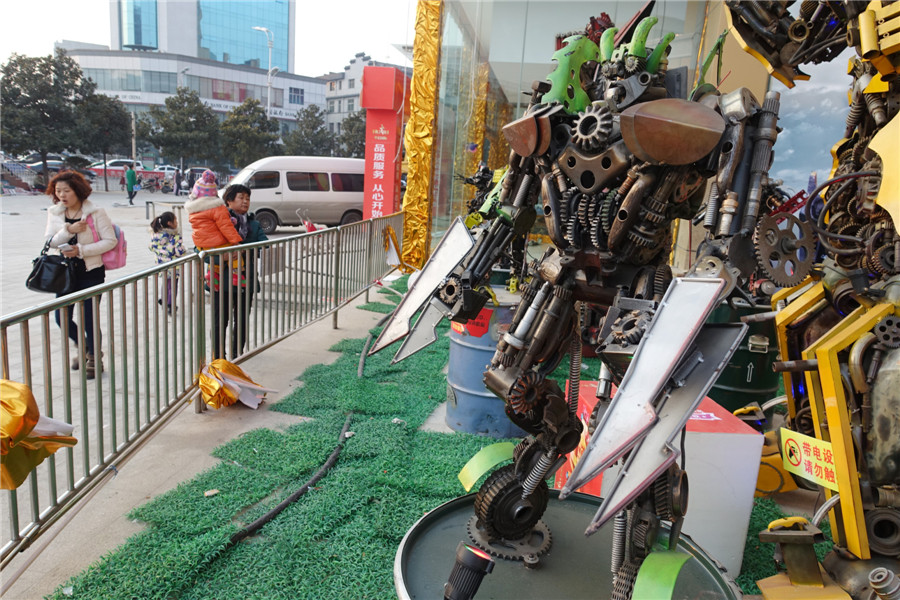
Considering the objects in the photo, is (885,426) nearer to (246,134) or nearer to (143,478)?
(143,478)

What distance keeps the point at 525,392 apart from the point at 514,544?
0.76 metres

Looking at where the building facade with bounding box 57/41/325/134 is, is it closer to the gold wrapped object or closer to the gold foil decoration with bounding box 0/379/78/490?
the gold wrapped object

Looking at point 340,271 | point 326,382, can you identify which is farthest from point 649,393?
point 340,271

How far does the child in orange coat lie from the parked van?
9.84m

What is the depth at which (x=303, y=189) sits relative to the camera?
592 inches

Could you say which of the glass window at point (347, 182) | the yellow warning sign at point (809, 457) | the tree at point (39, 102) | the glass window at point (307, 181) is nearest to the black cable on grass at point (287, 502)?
the yellow warning sign at point (809, 457)

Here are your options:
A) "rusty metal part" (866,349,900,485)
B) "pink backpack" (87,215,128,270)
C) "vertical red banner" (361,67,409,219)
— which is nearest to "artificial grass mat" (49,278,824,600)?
"rusty metal part" (866,349,900,485)

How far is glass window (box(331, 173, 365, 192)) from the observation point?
15.3 meters

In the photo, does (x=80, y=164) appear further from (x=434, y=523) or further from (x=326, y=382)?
(x=434, y=523)

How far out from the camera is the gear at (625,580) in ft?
6.76

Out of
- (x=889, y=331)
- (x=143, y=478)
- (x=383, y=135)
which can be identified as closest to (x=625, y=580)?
(x=889, y=331)

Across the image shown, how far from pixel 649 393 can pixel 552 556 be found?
1.23m

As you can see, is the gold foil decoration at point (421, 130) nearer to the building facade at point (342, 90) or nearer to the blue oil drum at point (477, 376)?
the blue oil drum at point (477, 376)

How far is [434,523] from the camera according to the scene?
2598mm
